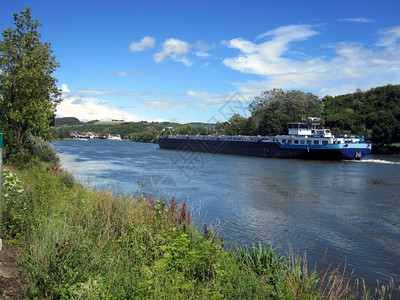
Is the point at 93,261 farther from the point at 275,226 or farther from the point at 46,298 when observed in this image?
the point at 275,226

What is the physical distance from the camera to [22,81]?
17.0m

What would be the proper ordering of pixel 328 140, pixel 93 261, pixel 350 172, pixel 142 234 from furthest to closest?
pixel 328 140
pixel 350 172
pixel 142 234
pixel 93 261

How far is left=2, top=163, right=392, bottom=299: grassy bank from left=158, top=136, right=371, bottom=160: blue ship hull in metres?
42.8

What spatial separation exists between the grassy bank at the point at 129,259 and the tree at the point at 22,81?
372 inches

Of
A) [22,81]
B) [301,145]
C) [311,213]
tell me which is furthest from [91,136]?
[311,213]

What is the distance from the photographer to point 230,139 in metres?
68.1

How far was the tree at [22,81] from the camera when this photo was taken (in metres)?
17.1

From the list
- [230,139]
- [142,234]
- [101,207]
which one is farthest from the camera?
[230,139]

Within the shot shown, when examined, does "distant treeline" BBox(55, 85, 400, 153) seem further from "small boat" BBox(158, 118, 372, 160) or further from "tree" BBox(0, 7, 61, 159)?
"tree" BBox(0, 7, 61, 159)

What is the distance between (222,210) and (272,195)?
634cm

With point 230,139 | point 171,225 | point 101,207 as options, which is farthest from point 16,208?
point 230,139

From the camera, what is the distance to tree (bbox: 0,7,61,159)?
56.1 feet

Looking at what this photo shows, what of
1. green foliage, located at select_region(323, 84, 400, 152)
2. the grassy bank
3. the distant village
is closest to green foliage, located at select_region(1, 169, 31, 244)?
the grassy bank

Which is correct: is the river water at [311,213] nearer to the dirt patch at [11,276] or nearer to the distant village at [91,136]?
the dirt patch at [11,276]
